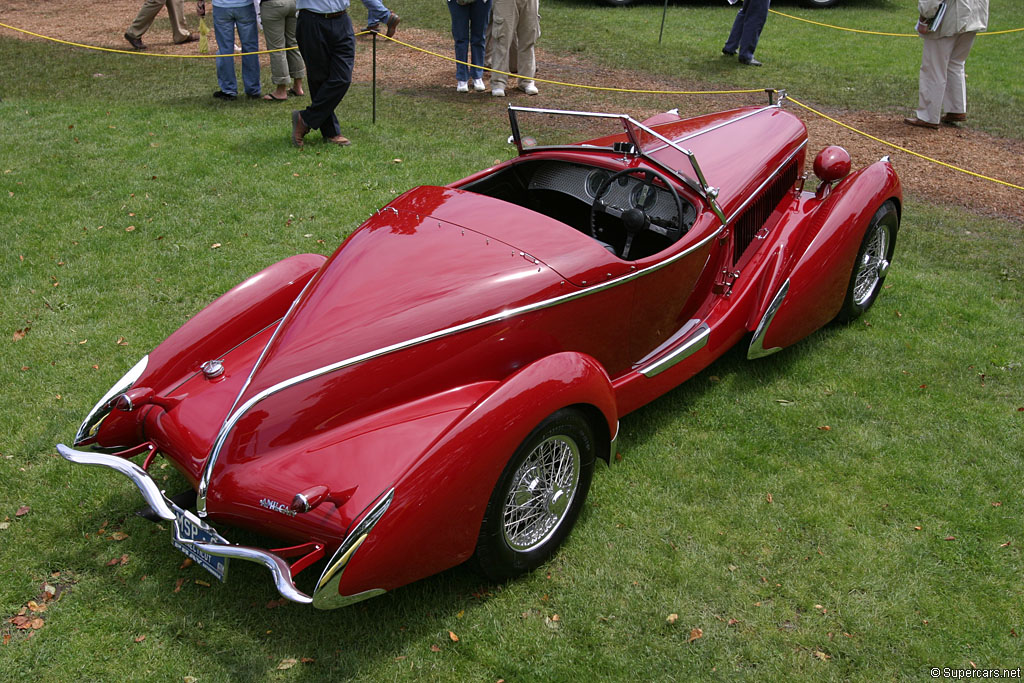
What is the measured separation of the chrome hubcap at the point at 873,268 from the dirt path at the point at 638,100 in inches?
101

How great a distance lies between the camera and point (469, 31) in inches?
427

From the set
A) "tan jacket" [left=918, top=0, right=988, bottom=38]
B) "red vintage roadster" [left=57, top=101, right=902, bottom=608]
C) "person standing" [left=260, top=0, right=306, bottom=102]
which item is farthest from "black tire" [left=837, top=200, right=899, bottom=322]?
"person standing" [left=260, top=0, right=306, bottom=102]

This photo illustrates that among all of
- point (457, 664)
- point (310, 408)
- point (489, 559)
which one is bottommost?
point (457, 664)

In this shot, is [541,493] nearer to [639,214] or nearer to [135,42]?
[639,214]

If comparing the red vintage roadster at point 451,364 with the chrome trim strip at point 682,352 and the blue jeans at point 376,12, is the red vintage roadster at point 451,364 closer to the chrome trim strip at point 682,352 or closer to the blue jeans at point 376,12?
the chrome trim strip at point 682,352

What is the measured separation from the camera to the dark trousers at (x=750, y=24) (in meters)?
12.0

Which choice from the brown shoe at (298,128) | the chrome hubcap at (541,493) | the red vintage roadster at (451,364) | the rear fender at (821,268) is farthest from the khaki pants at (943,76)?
the chrome hubcap at (541,493)

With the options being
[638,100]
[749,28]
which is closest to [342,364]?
[638,100]

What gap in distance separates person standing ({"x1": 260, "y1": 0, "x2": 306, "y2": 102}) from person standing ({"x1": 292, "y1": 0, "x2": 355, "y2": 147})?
1.83 metres

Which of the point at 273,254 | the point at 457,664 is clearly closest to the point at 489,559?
the point at 457,664

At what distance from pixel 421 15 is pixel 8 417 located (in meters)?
12.4

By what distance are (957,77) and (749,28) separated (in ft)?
11.7

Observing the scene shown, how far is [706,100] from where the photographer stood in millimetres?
10562

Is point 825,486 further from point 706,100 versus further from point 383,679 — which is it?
point 706,100
